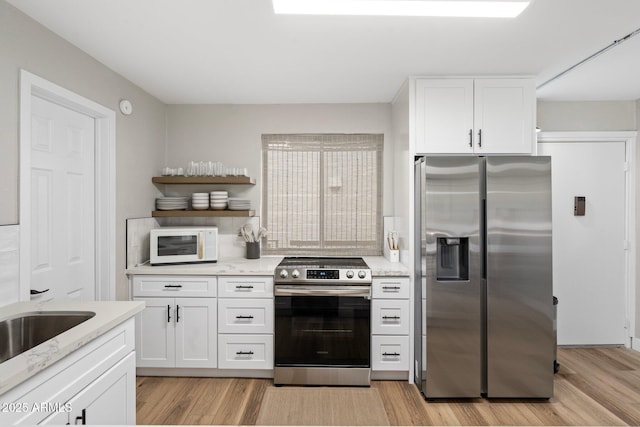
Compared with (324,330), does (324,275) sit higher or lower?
higher

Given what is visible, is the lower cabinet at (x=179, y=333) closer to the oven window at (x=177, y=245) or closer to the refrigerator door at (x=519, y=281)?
the oven window at (x=177, y=245)

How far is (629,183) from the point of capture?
3533 millimetres

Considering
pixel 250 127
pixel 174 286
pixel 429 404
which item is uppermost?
pixel 250 127

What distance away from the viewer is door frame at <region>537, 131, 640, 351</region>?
3.53 metres

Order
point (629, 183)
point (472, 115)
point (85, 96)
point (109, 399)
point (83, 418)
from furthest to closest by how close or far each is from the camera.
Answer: point (629, 183), point (472, 115), point (85, 96), point (109, 399), point (83, 418)

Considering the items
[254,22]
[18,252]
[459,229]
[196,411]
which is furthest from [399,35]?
[196,411]

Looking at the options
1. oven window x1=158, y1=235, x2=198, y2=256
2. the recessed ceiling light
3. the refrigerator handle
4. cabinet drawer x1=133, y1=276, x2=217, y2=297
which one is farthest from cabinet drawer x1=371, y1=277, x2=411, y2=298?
the recessed ceiling light

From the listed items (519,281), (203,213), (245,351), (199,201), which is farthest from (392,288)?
(199,201)

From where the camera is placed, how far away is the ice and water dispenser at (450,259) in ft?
8.83

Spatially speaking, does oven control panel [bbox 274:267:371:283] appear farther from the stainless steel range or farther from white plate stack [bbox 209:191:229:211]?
white plate stack [bbox 209:191:229:211]

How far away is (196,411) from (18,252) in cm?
150

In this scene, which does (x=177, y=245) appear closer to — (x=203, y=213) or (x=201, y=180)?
(x=203, y=213)

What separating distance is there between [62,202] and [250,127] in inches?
72.0

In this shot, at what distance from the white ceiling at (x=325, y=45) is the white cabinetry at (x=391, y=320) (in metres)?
1.68
